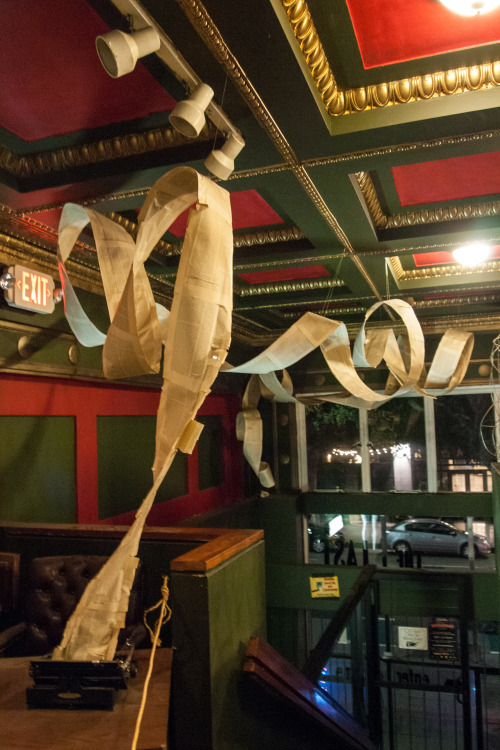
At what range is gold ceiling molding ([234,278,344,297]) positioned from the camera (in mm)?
5069

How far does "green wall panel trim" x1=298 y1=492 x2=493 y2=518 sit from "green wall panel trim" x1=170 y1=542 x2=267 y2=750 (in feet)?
Result: 18.7

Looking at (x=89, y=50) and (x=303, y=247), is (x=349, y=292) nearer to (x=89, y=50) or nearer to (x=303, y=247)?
(x=303, y=247)

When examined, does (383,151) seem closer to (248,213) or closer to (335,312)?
(248,213)

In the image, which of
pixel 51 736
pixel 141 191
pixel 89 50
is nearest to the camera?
pixel 51 736

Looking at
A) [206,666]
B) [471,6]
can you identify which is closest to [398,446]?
[206,666]

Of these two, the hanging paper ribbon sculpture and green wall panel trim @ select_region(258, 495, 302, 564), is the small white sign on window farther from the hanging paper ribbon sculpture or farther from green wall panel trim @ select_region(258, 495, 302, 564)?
the hanging paper ribbon sculpture

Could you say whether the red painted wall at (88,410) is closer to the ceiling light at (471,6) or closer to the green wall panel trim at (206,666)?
the green wall panel trim at (206,666)

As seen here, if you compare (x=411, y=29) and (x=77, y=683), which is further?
(x=411, y=29)

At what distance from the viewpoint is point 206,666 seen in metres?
1.80

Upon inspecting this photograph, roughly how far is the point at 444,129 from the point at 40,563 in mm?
2650

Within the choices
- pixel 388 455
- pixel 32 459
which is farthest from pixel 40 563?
pixel 388 455

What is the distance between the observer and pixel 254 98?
1967 millimetres

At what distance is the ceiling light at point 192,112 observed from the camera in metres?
1.60

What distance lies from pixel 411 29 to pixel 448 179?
1.32 m
